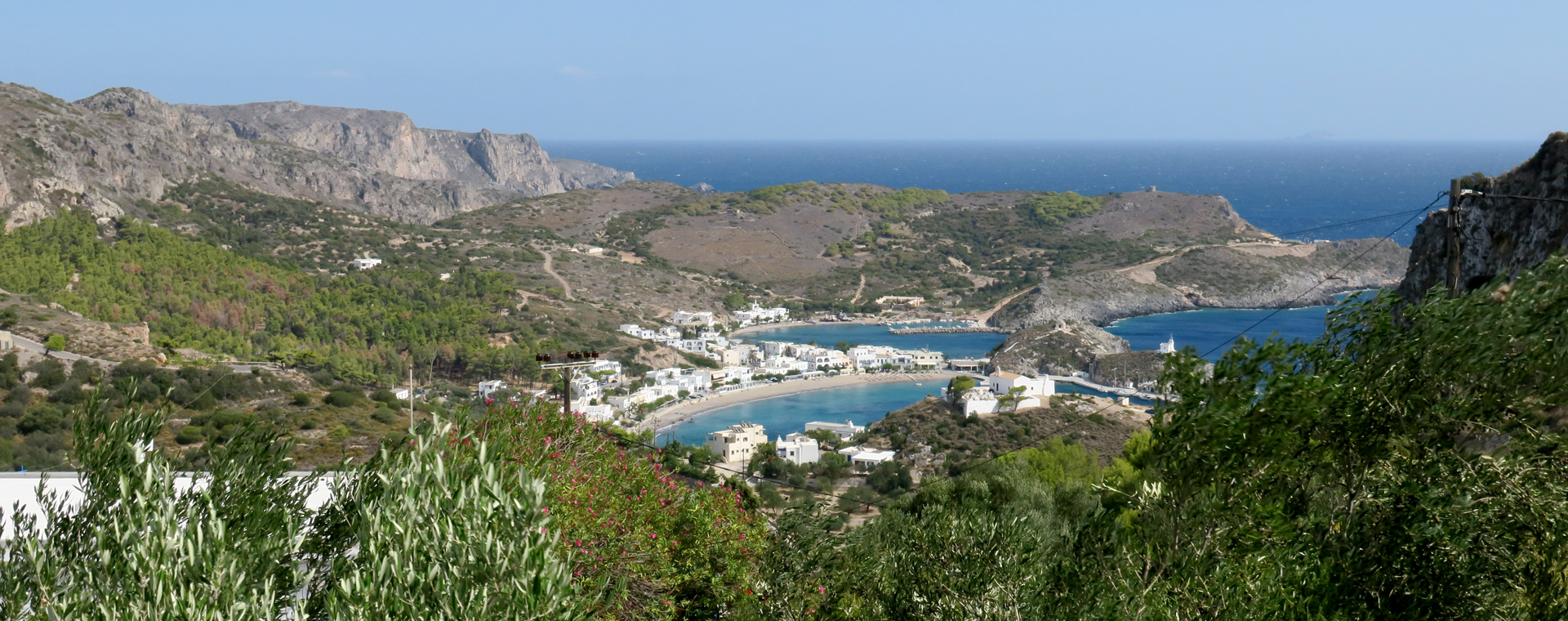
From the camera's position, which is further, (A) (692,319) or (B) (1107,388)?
(A) (692,319)

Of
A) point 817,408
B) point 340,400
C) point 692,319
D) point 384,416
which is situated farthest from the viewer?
point 692,319

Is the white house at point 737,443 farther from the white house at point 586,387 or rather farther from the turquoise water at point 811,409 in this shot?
the white house at point 586,387

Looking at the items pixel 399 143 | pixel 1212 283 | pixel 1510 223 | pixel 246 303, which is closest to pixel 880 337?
pixel 1212 283

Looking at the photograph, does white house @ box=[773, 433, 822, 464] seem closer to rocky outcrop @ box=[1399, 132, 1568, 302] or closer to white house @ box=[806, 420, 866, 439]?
white house @ box=[806, 420, 866, 439]

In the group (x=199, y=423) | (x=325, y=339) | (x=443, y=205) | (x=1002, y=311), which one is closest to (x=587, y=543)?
(x=199, y=423)

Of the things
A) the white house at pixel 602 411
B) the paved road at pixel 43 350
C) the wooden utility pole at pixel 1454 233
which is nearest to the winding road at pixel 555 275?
the white house at pixel 602 411

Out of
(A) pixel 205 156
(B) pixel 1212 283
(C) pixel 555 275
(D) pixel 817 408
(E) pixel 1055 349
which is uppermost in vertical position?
(A) pixel 205 156

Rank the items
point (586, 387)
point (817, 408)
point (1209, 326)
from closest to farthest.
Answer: point (586, 387) → point (817, 408) → point (1209, 326)

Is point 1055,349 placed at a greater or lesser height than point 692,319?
greater

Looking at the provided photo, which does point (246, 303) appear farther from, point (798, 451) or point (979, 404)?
point (979, 404)
